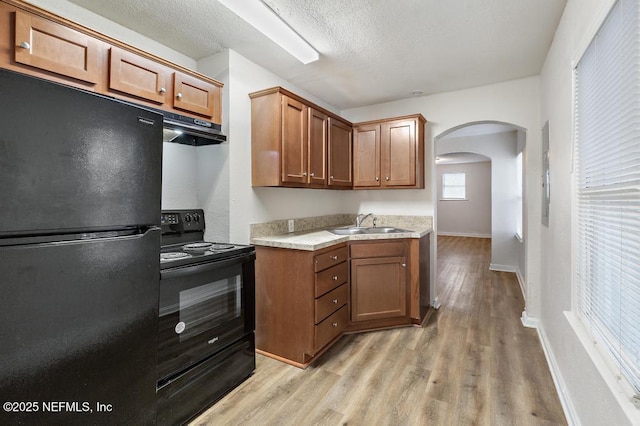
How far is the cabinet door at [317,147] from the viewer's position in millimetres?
2795

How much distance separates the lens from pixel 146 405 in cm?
140

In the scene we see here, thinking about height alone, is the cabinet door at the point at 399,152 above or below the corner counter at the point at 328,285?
above

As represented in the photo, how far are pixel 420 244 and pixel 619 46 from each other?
2.05 meters

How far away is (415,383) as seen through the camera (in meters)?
2.03

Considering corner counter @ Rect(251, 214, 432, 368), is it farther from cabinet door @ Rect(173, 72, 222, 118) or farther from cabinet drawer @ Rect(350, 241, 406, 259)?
cabinet door @ Rect(173, 72, 222, 118)

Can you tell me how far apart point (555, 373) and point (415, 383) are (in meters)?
0.96

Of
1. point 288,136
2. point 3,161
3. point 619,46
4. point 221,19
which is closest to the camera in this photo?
point 3,161

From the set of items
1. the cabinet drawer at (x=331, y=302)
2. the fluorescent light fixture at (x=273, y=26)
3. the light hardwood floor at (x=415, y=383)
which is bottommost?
the light hardwood floor at (x=415, y=383)

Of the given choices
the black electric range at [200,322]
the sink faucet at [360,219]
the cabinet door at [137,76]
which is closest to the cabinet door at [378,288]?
the sink faucet at [360,219]

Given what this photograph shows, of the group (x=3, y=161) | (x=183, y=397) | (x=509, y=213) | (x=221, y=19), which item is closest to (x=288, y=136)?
(x=221, y=19)

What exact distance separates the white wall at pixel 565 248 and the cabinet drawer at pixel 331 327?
1553 millimetres

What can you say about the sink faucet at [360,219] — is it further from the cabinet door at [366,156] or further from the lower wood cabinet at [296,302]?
the lower wood cabinet at [296,302]

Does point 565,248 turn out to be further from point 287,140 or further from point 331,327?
point 287,140

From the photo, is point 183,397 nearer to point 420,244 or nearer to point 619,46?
point 420,244
